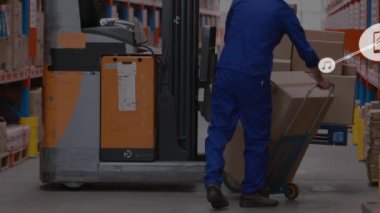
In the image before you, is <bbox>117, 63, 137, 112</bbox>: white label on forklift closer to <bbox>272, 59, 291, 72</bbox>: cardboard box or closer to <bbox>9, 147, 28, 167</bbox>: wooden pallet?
<bbox>272, 59, 291, 72</bbox>: cardboard box

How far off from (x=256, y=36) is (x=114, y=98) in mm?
1304

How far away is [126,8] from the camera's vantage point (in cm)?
1355

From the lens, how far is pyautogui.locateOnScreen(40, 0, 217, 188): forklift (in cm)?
675

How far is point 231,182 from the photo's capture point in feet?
20.9

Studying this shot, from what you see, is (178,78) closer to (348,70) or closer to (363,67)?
(348,70)

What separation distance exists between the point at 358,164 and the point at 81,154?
280cm

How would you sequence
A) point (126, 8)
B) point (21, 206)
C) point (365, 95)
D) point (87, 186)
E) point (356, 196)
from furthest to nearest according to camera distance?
point (126, 8)
point (365, 95)
point (87, 186)
point (356, 196)
point (21, 206)

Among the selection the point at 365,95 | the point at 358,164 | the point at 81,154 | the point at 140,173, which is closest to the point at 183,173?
the point at 140,173

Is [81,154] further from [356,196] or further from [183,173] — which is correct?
[356,196]

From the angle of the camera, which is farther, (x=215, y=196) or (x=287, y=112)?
(x=287, y=112)

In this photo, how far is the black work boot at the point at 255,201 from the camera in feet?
20.0

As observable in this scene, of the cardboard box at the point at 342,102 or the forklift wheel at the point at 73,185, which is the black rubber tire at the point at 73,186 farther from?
the cardboard box at the point at 342,102

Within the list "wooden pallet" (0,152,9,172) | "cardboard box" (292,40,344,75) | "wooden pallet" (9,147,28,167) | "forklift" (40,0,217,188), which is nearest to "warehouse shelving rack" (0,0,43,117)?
"wooden pallet" (9,147,28,167)

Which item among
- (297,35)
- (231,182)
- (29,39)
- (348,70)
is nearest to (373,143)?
(348,70)
